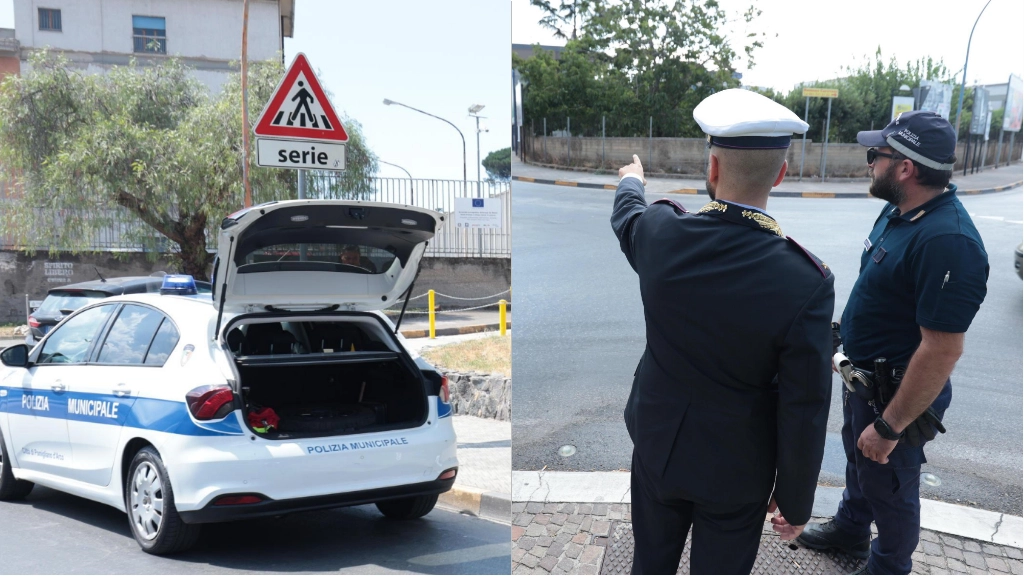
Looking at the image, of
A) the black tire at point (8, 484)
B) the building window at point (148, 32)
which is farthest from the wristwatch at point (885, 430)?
the building window at point (148, 32)

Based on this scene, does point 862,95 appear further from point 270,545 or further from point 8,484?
point 8,484

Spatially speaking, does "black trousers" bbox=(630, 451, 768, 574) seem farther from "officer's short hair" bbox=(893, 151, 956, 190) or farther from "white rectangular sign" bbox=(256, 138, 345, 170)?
"white rectangular sign" bbox=(256, 138, 345, 170)

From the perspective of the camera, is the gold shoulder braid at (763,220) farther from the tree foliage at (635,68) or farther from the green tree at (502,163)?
the green tree at (502,163)

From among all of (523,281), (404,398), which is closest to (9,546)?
(404,398)

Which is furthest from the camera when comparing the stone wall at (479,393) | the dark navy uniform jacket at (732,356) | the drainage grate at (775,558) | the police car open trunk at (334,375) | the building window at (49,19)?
the building window at (49,19)

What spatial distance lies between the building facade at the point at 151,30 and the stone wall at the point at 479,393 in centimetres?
2627

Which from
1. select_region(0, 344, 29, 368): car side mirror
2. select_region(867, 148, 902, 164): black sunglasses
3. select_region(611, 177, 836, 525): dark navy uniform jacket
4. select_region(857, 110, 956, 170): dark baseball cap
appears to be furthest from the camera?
select_region(0, 344, 29, 368): car side mirror

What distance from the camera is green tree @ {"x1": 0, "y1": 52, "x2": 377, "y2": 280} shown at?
20.2 m

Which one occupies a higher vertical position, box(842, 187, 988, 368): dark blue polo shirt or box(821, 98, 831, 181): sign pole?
box(821, 98, 831, 181): sign pole

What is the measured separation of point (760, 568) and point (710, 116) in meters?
2.17

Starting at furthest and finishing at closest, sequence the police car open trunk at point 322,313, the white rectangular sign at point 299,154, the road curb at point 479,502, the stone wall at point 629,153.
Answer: the white rectangular sign at point 299,154 < the road curb at point 479,502 < the police car open trunk at point 322,313 < the stone wall at point 629,153

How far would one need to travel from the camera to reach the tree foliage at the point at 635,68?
213cm

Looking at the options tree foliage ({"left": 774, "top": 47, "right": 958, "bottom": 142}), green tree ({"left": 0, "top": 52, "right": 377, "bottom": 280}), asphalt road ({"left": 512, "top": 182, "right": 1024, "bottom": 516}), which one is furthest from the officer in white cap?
green tree ({"left": 0, "top": 52, "right": 377, "bottom": 280})

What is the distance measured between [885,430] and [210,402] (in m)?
3.04
